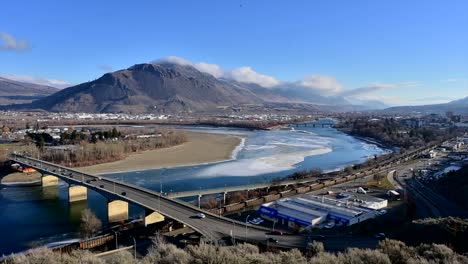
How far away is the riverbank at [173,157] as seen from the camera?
4328 cm

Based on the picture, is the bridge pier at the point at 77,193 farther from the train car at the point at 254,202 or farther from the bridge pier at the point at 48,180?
the train car at the point at 254,202

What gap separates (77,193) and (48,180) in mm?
6624

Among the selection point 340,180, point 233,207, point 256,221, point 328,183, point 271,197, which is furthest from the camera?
point 340,180

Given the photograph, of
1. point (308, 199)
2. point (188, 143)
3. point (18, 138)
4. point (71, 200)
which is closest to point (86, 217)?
point (71, 200)

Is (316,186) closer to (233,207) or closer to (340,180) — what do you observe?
(340,180)

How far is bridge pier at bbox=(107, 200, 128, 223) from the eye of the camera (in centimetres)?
2508

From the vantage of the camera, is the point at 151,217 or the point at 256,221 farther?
the point at 256,221

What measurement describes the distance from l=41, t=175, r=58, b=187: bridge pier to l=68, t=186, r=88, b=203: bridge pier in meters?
6.31

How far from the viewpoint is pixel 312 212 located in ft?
78.2

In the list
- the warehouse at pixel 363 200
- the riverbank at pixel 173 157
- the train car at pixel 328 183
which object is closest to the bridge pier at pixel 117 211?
the warehouse at pixel 363 200

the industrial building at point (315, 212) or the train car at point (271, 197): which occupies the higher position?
the industrial building at point (315, 212)

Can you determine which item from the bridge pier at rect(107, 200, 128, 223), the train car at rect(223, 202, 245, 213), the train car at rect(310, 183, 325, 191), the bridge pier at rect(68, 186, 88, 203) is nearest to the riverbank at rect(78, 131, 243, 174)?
the bridge pier at rect(68, 186, 88, 203)

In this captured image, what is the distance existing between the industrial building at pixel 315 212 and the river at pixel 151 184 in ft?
28.9

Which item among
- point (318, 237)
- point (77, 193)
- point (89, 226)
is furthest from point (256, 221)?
point (77, 193)
